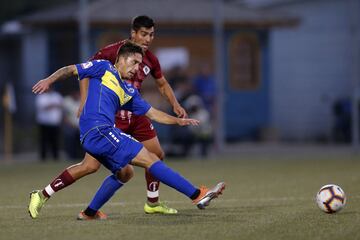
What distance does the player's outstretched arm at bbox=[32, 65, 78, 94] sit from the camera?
33.9ft

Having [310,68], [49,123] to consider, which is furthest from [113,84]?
[310,68]

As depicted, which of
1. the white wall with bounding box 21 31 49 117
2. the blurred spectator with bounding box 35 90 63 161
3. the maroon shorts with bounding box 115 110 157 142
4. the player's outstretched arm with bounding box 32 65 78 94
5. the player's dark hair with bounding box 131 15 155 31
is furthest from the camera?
the white wall with bounding box 21 31 49 117

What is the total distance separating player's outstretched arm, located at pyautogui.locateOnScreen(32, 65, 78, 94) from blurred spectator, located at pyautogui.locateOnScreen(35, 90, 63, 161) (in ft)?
43.4

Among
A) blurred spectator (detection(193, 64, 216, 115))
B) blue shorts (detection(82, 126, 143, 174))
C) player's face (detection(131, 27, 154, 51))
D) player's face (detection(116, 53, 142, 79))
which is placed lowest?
blurred spectator (detection(193, 64, 216, 115))

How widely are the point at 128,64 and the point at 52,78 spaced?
754mm

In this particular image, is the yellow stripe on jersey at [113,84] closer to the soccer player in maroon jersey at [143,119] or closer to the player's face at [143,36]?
the soccer player in maroon jersey at [143,119]

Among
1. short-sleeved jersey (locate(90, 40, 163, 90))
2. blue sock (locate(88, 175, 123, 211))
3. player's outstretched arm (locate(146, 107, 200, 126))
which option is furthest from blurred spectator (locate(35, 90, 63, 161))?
player's outstretched arm (locate(146, 107, 200, 126))

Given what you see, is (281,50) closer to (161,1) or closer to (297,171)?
(161,1)

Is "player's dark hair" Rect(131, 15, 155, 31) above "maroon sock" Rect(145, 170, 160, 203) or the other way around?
above

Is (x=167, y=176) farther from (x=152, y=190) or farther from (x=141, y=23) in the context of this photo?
(x=141, y=23)

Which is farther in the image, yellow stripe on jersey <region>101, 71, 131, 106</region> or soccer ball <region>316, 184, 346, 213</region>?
soccer ball <region>316, 184, 346, 213</region>

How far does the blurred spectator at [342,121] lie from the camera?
2859cm

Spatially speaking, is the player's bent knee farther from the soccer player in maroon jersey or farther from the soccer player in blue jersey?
the soccer player in maroon jersey

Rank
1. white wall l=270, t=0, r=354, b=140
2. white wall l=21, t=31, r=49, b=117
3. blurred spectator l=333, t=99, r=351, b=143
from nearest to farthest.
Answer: blurred spectator l=333, t=99, r=351, b=143, white wall l=21, t=31, r=49, b=117, white wall l=270, t=0, r=354, b=140
